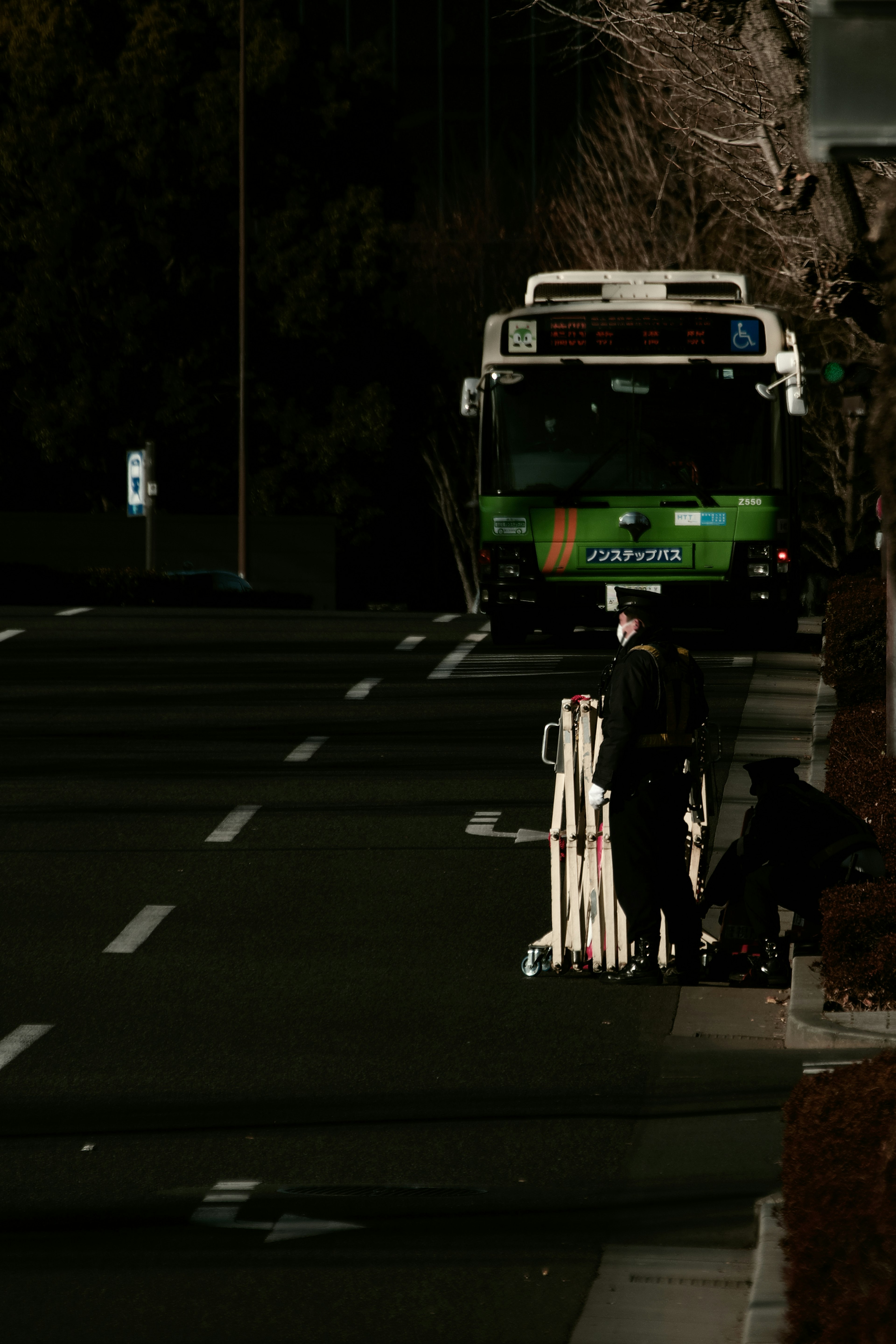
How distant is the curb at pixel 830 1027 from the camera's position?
8273 mm

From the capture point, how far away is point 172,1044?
28.4ft

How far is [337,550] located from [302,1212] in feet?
123

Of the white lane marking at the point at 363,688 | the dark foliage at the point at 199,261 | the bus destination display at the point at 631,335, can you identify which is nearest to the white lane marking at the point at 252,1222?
the white lane marking at the point at 363,688

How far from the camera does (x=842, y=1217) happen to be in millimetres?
4199

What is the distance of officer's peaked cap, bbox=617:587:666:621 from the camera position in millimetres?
9961

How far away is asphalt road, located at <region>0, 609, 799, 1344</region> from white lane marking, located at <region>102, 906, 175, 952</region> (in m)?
0.03

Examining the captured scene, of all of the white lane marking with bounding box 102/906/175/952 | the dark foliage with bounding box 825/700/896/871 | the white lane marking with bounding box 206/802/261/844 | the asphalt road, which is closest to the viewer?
the asphalt road

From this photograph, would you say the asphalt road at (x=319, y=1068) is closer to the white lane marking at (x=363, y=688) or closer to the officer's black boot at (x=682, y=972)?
the officer's black boot at (x=682, y=972)

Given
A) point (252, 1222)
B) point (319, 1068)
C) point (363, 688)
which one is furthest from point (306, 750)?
point (252, 1222)

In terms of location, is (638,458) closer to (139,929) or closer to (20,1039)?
(139,929)

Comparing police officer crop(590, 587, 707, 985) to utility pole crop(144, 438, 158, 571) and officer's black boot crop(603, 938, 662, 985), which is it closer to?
officer's black boot crop(603, 938, 662, 985)

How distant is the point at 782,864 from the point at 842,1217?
578 centimetres

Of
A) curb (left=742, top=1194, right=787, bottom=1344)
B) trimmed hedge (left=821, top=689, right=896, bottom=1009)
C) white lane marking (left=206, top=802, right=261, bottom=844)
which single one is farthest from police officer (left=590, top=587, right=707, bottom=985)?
white lane marking (left=206, top=802, right=261, bottom=844)

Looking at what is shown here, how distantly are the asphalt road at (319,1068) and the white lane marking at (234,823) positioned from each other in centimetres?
4
